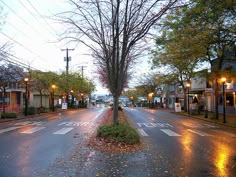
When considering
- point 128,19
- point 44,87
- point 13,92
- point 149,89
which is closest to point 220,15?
point 128,19

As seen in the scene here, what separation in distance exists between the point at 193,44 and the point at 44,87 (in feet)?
118

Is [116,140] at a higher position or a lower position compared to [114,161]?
higher

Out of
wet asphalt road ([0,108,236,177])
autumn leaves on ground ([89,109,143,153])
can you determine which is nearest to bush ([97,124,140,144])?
autumn leaves on ground ([89,109,143,153])

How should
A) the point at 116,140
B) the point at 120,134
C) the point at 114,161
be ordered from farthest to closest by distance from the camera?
the point at 120,134 < the point at 116,140 < the point at 114,161

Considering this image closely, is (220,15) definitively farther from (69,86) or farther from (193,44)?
(69,86)

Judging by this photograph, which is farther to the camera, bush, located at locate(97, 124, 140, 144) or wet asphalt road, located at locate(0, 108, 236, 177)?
bush, located at locate(97, 124, 140, 144)

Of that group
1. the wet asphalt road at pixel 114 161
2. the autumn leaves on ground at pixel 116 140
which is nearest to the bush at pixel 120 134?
the autumn leaves on ground at pixel 116 140

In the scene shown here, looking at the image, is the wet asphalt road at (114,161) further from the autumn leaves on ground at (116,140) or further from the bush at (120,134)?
the bush at (120,134)

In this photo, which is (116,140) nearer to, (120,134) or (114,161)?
(120,134)

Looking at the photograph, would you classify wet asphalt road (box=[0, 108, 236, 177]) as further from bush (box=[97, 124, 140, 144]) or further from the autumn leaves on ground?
bush (box=[97, 124, 140, 144])

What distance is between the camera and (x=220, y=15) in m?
21.1

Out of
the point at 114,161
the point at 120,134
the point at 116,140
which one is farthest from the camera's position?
the point at 120,134

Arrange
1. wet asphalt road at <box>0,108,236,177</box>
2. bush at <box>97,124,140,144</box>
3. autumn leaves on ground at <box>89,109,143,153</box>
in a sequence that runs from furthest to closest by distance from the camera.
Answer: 1. bush at <box>97,124,140,144</box>
2. autumn leaves on ground at <box>89,109,143,153</box>
3. wet asphalt road at <box>0,108,236,177</box>

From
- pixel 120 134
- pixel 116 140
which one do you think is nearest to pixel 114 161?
pixel 116 140
